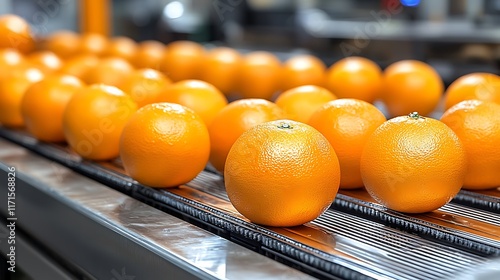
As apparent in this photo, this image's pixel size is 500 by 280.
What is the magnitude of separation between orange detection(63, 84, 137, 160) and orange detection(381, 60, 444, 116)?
63cm

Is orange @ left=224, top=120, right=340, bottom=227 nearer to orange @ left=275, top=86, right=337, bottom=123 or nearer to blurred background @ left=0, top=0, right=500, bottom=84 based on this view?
orange @ left=275, top=86, right=337, bottom=123

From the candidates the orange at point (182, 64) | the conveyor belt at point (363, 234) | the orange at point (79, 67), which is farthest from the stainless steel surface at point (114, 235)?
the orange at point (182, 64)

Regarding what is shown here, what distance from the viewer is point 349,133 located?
40.1 inches

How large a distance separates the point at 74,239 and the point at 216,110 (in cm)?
40

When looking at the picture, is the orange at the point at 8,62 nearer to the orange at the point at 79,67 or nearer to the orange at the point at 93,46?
the orange at the point at 79,67

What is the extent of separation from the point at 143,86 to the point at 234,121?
43cm

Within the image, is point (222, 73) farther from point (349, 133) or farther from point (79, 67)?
point (349, 133)

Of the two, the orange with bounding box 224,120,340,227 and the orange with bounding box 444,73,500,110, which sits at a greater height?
the orange with bounding box 444,73,500,110

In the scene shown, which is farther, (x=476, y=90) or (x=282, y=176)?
(x=476, y=90)

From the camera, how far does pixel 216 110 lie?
1260mm

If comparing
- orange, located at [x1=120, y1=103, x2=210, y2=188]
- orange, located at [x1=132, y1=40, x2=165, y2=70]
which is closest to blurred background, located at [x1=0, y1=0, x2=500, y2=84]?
orange, located at [x1=132, y1=40, x2=165, y2=70]

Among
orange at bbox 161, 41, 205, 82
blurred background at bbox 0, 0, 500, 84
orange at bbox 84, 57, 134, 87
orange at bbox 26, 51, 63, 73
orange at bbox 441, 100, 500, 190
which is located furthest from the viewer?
blurred background at bbox 0, 0, 500, 84

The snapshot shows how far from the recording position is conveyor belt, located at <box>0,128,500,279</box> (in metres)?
0.74

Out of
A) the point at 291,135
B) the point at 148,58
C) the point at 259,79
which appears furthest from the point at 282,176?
the point at 148,58
